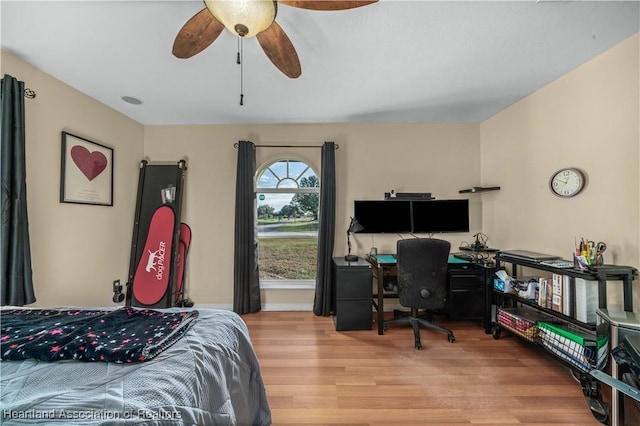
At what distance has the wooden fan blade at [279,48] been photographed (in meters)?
1.40

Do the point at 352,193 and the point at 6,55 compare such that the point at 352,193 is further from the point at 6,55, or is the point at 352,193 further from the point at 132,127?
the point at 6,55

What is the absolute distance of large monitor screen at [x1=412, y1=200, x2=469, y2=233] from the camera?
3252mm

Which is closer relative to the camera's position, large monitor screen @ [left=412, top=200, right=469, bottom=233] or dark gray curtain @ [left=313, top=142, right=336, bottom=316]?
dark gray curtain @ [left=313, top=142, right=336, bottom=316]

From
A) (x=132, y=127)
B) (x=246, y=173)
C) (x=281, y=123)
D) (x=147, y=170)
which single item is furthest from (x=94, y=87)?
(x=281, y=123)

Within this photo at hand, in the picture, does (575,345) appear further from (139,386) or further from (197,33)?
(197,33)

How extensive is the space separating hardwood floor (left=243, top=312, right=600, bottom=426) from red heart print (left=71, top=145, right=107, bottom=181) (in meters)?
2.35

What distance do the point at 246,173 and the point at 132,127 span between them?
151cm

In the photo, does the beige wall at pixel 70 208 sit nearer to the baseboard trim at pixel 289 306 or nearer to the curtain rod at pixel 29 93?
the curtain rod at pixel 29 93

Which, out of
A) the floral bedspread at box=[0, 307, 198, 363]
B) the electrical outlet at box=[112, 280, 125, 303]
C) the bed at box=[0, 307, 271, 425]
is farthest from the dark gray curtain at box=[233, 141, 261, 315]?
the bed at box=[0, 307, 271, 425]

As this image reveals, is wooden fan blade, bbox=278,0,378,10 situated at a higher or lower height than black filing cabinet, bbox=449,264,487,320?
higher

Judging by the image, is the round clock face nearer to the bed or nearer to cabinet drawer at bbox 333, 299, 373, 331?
cabinet drawer at bbox 333, 299, 373, 331

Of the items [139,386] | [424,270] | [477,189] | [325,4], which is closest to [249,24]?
[325,4]

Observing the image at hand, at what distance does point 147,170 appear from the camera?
10.5 feet

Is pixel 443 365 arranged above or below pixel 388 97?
below
